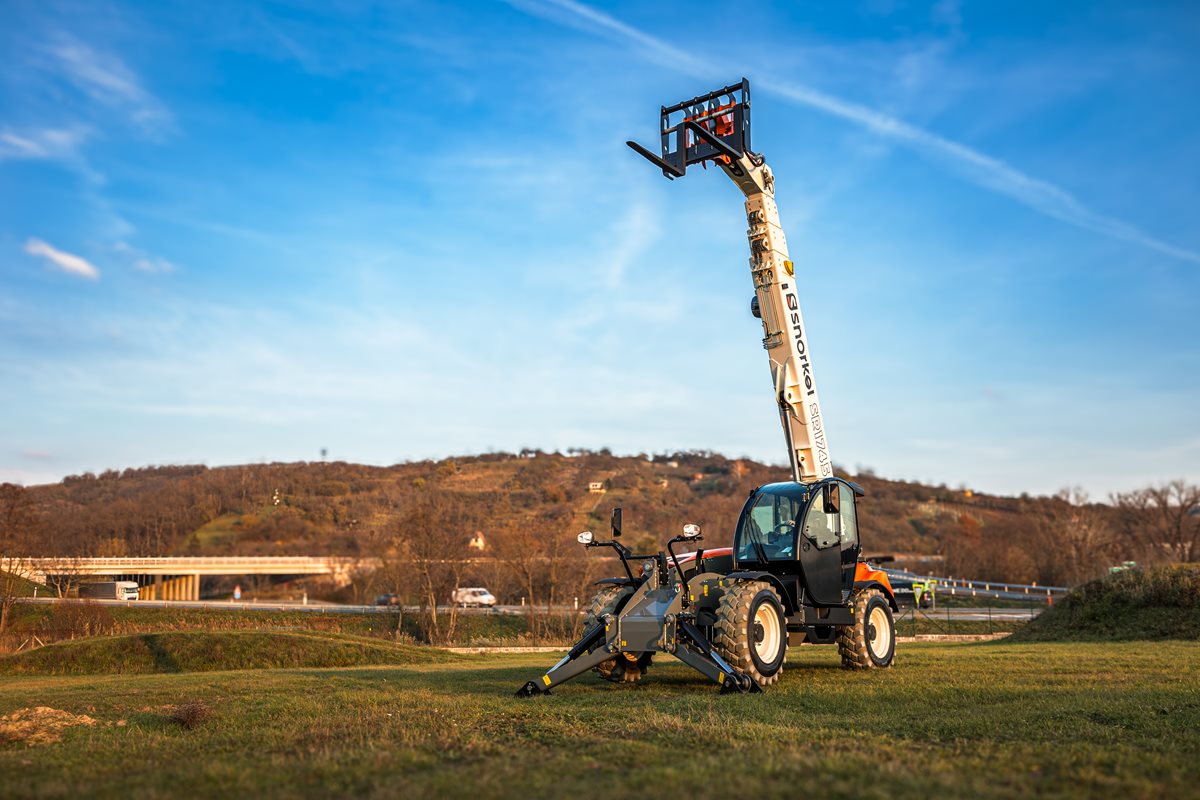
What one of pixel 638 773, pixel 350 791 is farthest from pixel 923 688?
pixel 350 791

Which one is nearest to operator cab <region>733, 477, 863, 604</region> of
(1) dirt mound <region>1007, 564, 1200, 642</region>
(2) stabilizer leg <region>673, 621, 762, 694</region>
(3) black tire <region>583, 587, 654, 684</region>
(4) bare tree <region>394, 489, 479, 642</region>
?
(3) black tire <region>583, 587, 654, 684</region>

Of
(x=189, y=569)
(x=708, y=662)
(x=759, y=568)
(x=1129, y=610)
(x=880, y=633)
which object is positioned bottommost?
(x=189, y=569)

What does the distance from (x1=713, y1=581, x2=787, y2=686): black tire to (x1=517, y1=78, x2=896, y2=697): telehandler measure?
0.05ft

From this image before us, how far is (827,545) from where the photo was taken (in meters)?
13.3

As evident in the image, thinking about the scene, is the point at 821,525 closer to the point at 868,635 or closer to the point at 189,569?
the point at 868,635

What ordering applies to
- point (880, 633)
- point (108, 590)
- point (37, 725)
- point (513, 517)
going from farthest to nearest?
1. point (513, 517)
2. point (108, 590)
3. point (880, 633)
4. point (37, 725)

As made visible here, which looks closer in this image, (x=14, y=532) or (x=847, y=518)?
(x=847, y=518)

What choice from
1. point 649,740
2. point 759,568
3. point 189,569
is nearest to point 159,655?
point 759,568

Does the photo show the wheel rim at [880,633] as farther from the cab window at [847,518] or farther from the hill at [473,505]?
the hill at [473,505]

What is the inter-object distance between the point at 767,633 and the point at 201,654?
1557 centimetres

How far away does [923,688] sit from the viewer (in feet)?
35.5

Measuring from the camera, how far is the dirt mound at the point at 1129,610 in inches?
872

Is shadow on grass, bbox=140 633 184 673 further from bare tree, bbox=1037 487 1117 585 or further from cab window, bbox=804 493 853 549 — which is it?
bare tree, bbox=1037 487 1117 585

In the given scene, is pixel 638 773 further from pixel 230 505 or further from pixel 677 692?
pixel 230 505
